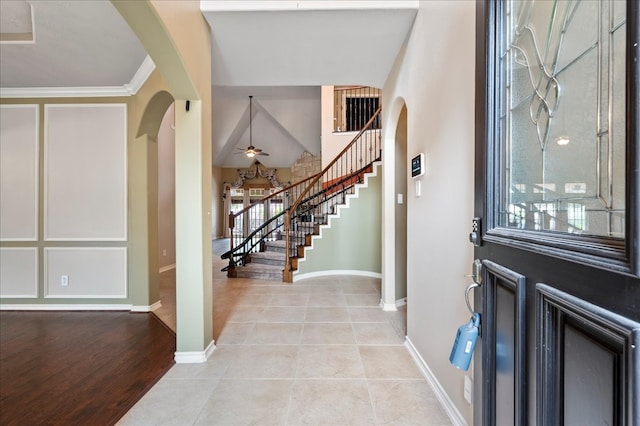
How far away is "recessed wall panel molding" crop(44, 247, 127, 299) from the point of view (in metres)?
3.42

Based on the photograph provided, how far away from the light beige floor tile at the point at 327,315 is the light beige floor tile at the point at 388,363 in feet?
2.22

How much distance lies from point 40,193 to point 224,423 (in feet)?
12.3

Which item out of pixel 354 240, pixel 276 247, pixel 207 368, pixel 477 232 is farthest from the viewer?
pixel 276 247

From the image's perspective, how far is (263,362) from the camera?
2193 mm

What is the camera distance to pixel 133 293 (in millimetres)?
3410

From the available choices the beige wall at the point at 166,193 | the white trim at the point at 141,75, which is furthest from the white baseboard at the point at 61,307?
the white trim at the point at 141,75

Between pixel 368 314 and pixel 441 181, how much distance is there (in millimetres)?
2033

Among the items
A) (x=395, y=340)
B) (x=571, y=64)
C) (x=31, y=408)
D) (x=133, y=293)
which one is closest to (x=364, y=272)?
(x=395, y=340)

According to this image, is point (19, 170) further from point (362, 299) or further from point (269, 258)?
point (362, 299)

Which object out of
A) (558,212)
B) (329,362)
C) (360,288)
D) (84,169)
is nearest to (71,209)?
(84,169)

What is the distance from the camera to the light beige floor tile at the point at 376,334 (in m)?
2.51

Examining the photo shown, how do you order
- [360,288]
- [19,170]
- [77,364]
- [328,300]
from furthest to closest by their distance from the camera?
[360,288]
[328,300]
[19,170]
[77,364]

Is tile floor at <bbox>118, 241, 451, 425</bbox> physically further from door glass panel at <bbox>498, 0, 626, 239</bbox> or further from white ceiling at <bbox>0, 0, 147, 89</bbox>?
white ceiling at <bbox>0, 0, 147, 89</bbox>

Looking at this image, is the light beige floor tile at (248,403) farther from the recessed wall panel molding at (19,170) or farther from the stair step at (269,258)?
the recessed wall panel molding at (19,170)
